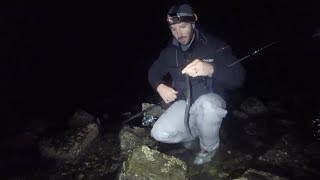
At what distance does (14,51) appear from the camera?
947cm

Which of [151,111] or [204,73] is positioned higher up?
[204,73]

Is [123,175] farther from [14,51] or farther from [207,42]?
[14,51]

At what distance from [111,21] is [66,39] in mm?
2328

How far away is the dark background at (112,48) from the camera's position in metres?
7.56

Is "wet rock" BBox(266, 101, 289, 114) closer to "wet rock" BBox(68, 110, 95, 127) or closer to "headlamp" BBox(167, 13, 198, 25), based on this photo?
"headlamp" BBox(167, 13, 198, 25)

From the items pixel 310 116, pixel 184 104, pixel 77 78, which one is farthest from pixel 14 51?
pixel 310 116

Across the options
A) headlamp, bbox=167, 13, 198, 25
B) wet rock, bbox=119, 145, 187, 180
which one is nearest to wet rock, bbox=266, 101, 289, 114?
wet rock, bbox=119, 145, 187, 180

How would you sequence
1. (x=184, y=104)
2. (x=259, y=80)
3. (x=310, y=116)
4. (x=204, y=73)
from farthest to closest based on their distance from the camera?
(x=259, y=80) → (x=310, y=116) → (x=184, y=104) → (x=204, y=73)

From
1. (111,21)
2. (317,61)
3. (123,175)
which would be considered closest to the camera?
(123,175)

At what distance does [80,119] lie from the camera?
6.43 metres

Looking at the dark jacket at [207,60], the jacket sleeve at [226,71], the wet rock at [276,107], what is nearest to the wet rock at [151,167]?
the dark jacket at [207,60]

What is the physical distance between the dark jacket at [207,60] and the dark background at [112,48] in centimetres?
243

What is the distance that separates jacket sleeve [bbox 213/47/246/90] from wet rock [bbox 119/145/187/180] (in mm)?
1305

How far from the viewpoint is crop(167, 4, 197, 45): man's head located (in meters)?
4.55
